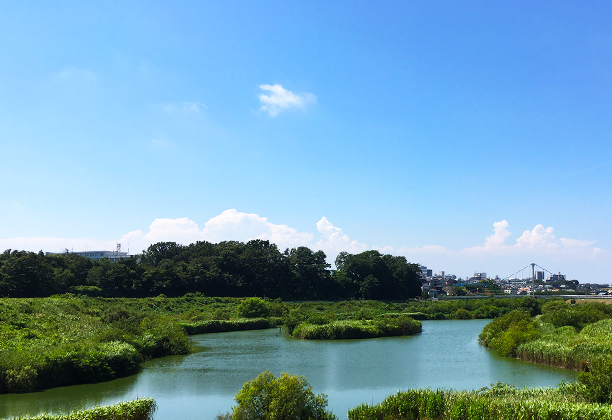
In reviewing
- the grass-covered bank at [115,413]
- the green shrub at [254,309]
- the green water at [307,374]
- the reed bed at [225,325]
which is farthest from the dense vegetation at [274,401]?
the green shrub at [254,309]

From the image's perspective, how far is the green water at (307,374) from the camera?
1895 centimetres

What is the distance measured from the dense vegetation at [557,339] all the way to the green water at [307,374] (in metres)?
0.97

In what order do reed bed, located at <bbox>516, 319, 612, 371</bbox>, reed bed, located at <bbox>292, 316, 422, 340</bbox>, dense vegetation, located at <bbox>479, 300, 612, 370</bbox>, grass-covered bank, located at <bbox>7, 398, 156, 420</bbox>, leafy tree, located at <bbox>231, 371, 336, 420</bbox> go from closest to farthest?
leafy tree, located at <bbox>231, 371, 336, 420</bbox> < grass-covered bank, located at <bbox>7, 398, 156, 420</bbox> < reed bed, located at <bbox>516, 319, 612, 371</bbox> < dense vegetation, located at <bbox>479, 300, 612, 370</bbox> < reed bed, located at <bbox>292, 316, 422, 340</bbox>

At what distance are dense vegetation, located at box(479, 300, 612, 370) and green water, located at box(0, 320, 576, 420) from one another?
38.1 inches

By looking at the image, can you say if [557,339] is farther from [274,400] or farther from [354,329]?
[274,400]

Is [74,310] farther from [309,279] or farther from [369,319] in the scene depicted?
[309,279]

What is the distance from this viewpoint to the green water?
19.0 m

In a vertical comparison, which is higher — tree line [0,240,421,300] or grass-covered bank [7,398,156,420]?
tree line [0,240,421,300]

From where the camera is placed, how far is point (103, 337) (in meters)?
28.7

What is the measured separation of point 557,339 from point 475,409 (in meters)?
20.4

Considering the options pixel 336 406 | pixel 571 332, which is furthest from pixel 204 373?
pixel 571 332

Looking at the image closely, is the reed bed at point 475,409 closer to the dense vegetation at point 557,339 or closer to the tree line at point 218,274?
the dense vegetation at point 557,339

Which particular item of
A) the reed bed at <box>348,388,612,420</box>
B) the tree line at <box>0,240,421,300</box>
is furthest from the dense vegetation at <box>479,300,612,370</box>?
the tree line at <box>0,240,421,300</box>

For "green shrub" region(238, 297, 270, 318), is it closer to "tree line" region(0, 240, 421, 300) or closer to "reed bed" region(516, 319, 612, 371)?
"tree line" region(0, 240, 421, 300)
